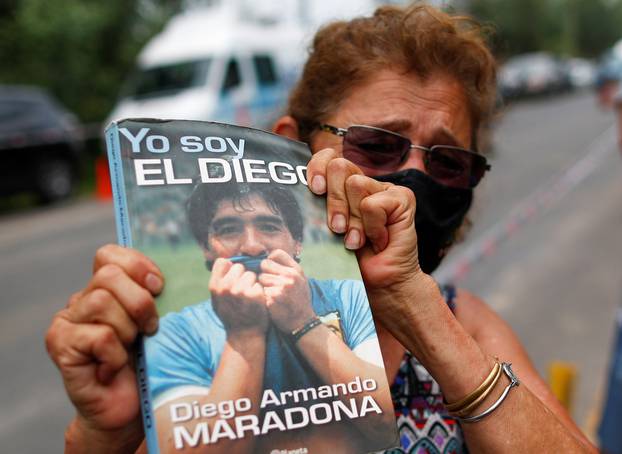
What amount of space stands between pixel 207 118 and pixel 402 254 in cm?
1042

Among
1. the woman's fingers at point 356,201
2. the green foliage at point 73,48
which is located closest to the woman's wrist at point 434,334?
the woman's fingers at point 356,201

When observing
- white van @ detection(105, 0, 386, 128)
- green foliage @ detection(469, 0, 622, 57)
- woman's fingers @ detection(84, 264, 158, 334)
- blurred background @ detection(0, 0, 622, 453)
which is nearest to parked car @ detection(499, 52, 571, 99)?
green foliage @ detection(469, 0, 622, 57)

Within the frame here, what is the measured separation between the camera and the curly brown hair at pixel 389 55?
1.61 meters

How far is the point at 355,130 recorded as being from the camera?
1.53 m

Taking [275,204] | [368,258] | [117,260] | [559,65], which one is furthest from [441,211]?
[559,65]

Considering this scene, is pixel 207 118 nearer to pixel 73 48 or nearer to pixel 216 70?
pixel 216 70

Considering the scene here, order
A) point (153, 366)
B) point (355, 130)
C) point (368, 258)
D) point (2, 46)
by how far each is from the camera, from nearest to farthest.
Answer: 1. point (153, 366)
2. point (368, 258)
3. point (355, 130)
4. point (2, 46)

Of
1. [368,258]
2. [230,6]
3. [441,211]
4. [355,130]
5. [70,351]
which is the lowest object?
[70,351]

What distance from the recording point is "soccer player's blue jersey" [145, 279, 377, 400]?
934 mm

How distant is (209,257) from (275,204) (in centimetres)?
16

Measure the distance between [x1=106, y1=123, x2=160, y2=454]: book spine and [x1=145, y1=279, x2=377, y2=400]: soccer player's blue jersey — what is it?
0.02m

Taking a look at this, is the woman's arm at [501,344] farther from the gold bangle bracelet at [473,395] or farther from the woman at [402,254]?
the gold bangle bracelet at [473,395]

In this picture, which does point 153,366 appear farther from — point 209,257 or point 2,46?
point 2,46

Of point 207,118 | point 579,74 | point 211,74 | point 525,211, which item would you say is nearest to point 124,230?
point 525,211
